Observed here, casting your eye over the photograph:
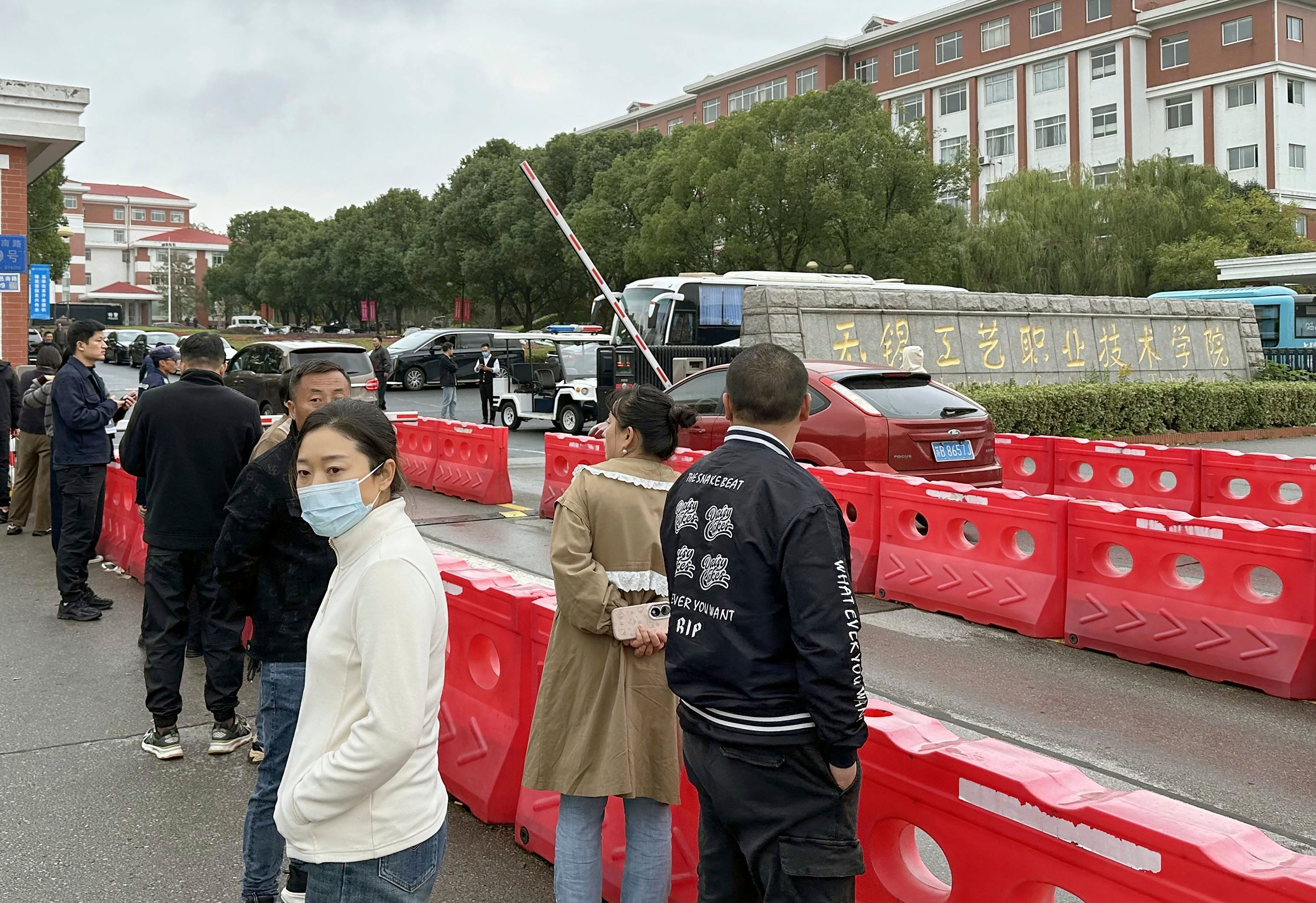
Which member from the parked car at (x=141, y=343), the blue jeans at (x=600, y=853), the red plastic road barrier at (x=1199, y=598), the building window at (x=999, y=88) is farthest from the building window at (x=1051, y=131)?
the blue jeans at (x=600, y=853)

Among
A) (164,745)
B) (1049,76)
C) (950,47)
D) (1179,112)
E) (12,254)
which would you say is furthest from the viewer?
(950,47)

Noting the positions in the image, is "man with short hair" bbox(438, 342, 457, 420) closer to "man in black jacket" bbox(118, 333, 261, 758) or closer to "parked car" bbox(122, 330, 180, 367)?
"man in black jacket" bbox(118, 333, 261, 758)

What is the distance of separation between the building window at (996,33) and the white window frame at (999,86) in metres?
1.49

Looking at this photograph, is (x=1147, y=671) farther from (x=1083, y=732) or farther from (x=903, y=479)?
(x=903, y=479)

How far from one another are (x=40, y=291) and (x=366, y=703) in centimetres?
2658

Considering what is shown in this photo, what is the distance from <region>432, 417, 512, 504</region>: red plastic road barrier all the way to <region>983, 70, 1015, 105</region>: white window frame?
57.0 meters

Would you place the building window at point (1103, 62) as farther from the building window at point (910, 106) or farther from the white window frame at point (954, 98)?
the building window at point (910, 106)

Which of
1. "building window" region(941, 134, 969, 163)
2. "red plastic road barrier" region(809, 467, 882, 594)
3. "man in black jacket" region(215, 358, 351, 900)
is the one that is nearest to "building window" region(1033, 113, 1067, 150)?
"building window" region(941, 134, 969, 163)

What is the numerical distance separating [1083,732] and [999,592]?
2.14 meters

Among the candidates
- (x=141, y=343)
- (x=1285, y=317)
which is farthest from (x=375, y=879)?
(x=141, y=343)

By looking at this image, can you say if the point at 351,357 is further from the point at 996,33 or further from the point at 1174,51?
the point at 996,33

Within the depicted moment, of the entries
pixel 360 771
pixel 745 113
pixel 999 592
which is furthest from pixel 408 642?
pixel 745 113

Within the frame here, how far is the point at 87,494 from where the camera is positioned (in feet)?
25.2

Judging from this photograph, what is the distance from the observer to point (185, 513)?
511cm
